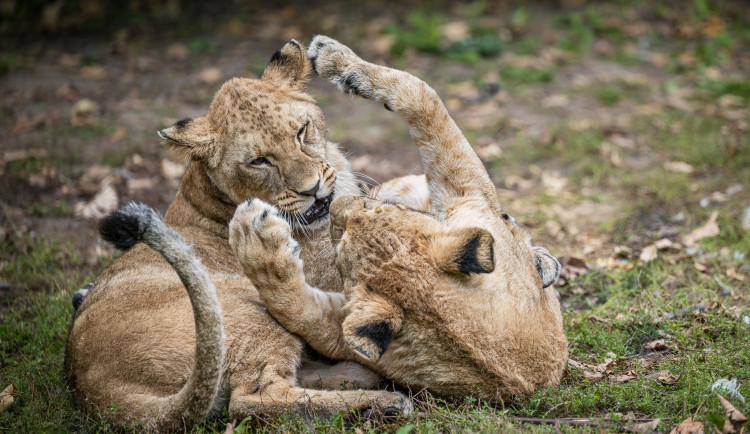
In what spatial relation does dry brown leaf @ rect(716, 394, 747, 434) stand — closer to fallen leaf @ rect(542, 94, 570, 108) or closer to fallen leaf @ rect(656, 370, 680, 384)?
fallen leaf @ rect(656, 370, 680, 384)

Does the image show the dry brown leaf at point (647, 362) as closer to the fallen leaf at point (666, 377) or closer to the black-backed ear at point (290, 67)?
the fallen leaf at point (666, 377)

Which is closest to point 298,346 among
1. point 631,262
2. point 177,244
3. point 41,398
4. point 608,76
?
point 177,244

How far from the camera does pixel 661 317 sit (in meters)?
5.04

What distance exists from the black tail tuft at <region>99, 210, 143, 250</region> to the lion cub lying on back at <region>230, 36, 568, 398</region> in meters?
0.91

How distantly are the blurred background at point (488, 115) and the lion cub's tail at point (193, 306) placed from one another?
2.11m

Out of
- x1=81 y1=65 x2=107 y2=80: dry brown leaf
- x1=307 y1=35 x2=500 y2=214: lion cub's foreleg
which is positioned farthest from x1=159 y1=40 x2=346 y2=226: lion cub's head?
x1=81 y1=65 x2=107 y2=80: dry brown leaf

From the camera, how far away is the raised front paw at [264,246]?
4152 mm

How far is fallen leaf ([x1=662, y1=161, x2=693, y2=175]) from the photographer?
7.94 meters

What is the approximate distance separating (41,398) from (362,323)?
2110mm

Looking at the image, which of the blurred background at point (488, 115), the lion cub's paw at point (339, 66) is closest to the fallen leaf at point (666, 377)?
the blurred background at point (488, 115)

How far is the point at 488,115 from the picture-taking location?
976 cm

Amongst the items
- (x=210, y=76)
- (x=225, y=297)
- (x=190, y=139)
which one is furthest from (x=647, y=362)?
(x=210, y=76)

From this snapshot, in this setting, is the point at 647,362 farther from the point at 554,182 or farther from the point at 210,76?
the point at 210,76

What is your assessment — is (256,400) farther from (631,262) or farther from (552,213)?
(552,213)
